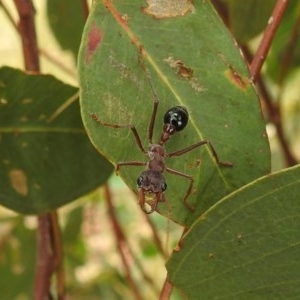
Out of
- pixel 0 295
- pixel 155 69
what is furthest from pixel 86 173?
pixel 0 295

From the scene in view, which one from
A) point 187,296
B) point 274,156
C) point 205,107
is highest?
point 205,107

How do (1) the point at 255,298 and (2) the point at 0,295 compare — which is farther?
(2) the point at 0,295

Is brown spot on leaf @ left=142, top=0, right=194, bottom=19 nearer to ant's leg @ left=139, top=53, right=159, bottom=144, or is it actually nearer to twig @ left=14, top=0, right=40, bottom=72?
ant's leg @ left=139, top=53, right=159, bottom=144

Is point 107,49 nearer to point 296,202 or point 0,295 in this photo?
point 296,202

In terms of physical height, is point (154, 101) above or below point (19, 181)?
above

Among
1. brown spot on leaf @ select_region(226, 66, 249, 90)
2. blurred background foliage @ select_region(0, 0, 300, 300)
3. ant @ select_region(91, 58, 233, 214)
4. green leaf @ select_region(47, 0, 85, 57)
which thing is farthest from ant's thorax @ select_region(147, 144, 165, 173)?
green leaf @ select_region(47, 0, 85, 57)

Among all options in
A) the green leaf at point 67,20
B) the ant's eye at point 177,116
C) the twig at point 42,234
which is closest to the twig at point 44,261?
the twig at point 42,234

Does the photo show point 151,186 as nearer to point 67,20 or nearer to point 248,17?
point 248,17

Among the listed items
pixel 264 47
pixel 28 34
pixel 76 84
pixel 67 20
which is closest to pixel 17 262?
pixel 76 84
